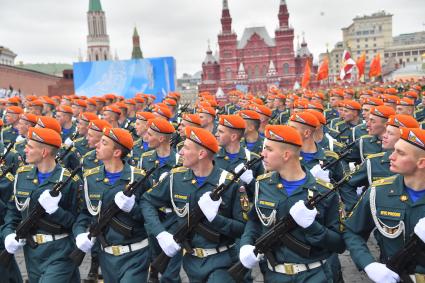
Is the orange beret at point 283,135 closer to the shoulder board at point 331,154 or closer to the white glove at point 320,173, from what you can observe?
the white glove at point 320,173

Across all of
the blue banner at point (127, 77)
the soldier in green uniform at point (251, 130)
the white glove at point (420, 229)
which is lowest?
the white glove at point (420, 229)

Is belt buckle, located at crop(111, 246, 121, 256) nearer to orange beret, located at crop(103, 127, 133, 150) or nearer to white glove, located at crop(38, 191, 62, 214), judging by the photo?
white glove, located at crop(38, 191, 62, 214)

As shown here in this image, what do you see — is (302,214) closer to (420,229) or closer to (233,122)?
(420,229)

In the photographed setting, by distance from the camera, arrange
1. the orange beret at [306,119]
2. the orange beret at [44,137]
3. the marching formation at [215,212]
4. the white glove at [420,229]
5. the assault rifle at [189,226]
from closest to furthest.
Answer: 1. the white glove at [420,229]
2. the marching formation at [215,212]
3. the assault rifle at [189,226]
4. the orange beret at [44,137]
5. the orange beret at [306,119]

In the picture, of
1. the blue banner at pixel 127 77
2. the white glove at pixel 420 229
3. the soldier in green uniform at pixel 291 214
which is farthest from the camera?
the blue banner at pixel 127 77

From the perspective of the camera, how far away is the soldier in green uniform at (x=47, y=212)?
16.7 ft

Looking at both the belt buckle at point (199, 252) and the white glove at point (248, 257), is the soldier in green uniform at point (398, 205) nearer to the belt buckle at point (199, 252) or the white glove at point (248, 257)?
the white glove at point (248, 257)

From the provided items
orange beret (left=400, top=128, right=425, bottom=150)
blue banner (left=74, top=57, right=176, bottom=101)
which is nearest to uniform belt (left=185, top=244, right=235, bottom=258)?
orange beret (left=400, top=128, right=425, bottom=150)

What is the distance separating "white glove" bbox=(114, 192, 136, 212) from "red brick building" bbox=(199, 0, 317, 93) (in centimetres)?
7826

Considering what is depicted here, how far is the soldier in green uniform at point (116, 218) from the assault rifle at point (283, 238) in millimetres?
1490

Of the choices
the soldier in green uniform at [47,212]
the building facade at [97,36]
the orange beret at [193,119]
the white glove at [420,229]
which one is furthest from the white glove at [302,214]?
the building facade at [97,36]

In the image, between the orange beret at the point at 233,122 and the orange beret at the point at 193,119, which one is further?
the orange beret at the point at 193,119

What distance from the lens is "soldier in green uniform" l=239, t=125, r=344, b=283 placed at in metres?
4.14

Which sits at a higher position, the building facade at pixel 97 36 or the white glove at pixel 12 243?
the building facade at pixel 97 36
